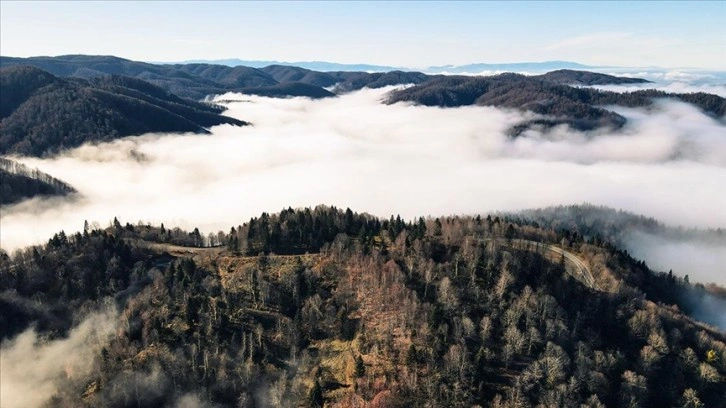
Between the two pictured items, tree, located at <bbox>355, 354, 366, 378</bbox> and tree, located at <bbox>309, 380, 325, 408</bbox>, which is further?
tree, located at <bbox>355, 354, 366, 378</bbox>

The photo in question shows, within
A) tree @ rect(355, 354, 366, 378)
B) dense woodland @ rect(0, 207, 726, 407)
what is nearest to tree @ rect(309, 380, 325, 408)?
dense woodland @ rect(0, 207, 726, 407)

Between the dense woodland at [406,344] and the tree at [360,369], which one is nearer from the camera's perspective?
the dense woodland at [406,344]

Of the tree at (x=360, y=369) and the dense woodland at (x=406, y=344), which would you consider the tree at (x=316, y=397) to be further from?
the tree at (x=360, y=369)

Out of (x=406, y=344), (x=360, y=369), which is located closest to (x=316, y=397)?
(x=360, y=369)

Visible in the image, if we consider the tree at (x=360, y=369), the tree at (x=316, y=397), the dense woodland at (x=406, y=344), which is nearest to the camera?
the tree at (x=316, y=397)

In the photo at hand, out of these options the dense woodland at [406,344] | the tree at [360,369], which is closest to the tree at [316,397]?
the dense woodland at [406,344]

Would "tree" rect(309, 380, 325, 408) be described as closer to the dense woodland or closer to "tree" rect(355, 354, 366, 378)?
the dense woodland

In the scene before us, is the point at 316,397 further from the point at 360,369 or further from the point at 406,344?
the point at 406,344

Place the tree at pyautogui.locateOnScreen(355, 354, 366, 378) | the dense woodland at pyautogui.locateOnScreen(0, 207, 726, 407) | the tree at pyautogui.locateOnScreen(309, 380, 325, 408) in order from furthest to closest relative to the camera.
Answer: the tree at pyautogui.locateOnScreen(355, 354, 366, 378) < the dense woodland at pyautogui.locateOnScreen(0, 207, 726, 407) < the tree at pyautogui.locateOnScreen(309, 380, 325, 408)

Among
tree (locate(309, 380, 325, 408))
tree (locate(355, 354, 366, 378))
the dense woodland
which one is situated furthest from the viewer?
tree (locate(355, 354, 366, 378))

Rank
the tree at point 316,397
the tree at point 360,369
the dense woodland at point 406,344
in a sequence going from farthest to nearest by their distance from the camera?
the tree at point 360,369 < the dense woodland at point 406,344 < the tree at point 316,397

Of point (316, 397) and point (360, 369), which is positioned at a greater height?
point (360, 369)

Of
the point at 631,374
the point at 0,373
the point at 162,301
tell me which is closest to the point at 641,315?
the point at 631,374
